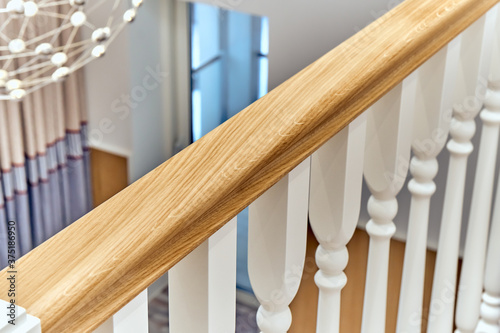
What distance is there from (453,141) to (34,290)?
2.39 ft

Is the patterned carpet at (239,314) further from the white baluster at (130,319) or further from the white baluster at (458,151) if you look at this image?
the white baluster at (130,319)

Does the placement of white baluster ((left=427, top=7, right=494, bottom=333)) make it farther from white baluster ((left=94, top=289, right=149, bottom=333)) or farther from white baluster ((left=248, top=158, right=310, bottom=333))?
white baluster ((left=94, top=289, right=149, bottom=333))

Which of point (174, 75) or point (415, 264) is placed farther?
point (174, 75)

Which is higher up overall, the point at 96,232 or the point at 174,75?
the point at 96,232

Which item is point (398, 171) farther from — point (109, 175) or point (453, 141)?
point (109, 175)

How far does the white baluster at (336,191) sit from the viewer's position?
68 centimetres

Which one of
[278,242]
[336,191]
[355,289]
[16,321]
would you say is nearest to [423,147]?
[336,191]

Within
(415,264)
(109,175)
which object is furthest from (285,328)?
(109,175)

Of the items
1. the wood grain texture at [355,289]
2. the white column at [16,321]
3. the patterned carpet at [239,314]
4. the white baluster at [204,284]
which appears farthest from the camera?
the patterned carpet at [239,314]

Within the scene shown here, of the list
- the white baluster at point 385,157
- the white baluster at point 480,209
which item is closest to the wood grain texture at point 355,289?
the white baluster at point 480,209

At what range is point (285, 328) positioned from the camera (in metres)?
0.66

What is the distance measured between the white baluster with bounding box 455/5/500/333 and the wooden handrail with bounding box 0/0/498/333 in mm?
301

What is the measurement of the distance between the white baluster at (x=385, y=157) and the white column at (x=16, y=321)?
483mm

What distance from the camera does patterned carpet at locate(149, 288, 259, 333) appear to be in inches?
145
